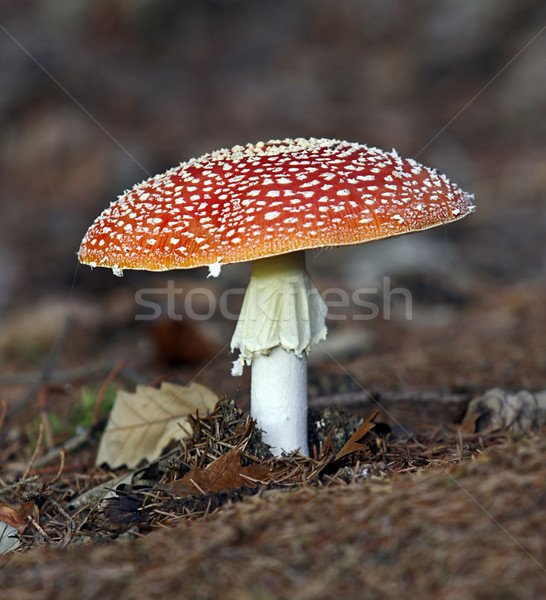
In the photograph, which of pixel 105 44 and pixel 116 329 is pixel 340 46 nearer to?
pixel 105 44

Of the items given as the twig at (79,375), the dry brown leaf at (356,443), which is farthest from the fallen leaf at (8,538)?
the twig at (79,375)

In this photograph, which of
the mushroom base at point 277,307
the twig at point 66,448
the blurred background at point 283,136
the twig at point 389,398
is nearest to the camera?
the mushroom base at point 277,307

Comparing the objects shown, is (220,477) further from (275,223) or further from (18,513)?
(275,223)

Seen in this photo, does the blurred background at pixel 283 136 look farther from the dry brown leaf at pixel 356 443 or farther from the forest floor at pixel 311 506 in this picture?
the dry brown leaf at pixel 356 443

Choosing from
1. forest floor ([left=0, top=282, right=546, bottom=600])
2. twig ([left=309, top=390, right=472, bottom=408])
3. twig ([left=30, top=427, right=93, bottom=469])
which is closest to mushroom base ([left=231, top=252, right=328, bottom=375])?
forest floor ([left=0, top=282, right=546, bottom=600])

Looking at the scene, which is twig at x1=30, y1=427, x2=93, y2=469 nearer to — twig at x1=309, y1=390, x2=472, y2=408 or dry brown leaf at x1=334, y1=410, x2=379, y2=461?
twig at x1=309, y1=390, x2=472, y2=408

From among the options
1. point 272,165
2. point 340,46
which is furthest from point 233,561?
point 340,46
